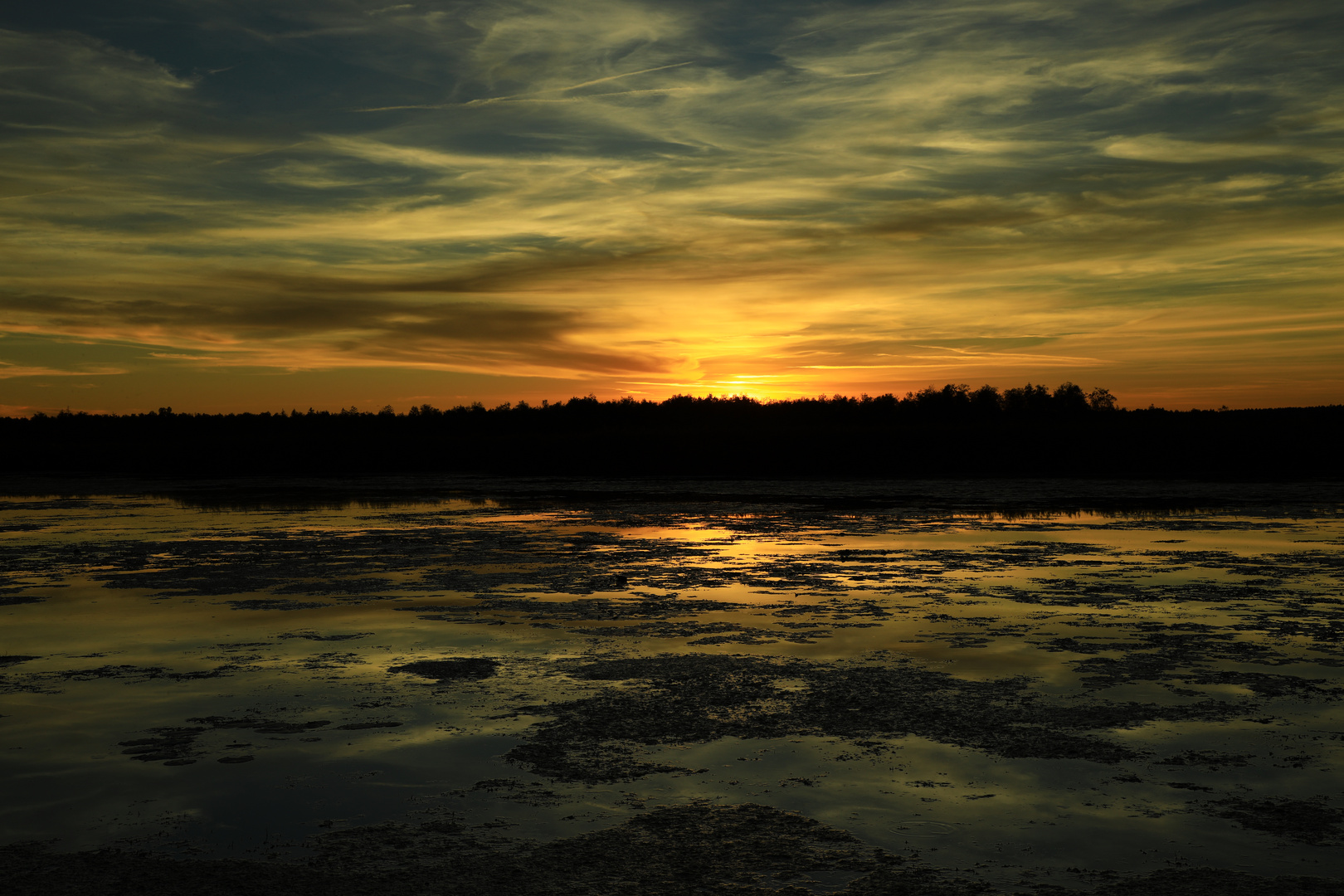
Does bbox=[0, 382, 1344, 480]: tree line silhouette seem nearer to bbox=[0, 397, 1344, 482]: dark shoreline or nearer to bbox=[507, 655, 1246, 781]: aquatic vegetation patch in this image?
bbox=[0, 397, 1344, 482]: dark shoreline

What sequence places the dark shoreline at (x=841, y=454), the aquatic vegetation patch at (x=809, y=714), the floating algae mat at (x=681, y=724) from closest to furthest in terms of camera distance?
the floating algae mat at (x=681, y=724), the aquatic vegetation patch at (x=809, y=714), the dark shoreline at (x=841, y=454)

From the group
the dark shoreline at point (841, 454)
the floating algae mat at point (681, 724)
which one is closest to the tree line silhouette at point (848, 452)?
the dark shoreline at point (841, 454)

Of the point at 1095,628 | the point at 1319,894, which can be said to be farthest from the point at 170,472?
the point at 1319,894

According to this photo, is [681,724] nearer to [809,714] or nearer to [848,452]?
[809,714]

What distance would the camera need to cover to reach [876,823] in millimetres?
4809

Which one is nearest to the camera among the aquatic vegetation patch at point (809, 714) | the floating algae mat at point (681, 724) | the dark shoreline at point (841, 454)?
the floating algae mat at point (681, 724)

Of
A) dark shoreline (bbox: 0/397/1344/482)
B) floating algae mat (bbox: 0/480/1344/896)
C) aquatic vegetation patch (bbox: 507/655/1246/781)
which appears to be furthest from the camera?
dark shoreline (bbox: 0/397/1344/482)

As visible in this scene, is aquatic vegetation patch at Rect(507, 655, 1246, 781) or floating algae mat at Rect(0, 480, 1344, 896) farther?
aquatic vegetation patch at Rect(507, 655, 1246, 781)

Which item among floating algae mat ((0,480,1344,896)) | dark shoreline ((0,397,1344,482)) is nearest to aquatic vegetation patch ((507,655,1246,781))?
floating algae mat ((0,480,1344,896))

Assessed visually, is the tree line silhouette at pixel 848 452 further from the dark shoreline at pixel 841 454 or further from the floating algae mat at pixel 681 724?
the floating algae mat at pixel 681 724

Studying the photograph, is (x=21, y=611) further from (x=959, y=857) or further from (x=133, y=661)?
(x=959, y=857)

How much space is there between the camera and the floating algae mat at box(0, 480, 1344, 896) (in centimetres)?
444

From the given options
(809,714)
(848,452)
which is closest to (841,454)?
(848,452)

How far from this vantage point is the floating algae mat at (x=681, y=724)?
14.6ft
